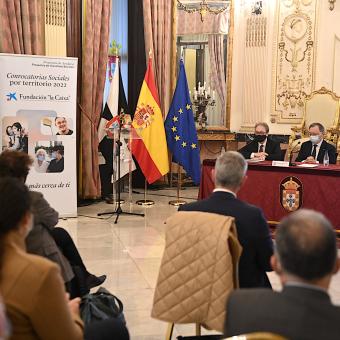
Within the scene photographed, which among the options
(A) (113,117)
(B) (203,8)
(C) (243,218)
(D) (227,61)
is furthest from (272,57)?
(C) (243,218)

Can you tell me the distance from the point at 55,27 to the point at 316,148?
365 centimetres

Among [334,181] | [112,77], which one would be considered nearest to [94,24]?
[112,77]

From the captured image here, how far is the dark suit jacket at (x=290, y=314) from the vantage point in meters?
1.48

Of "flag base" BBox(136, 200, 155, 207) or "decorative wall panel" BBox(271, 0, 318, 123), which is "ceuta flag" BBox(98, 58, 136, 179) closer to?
"flag base" BBox(136, 200, 155, 207)

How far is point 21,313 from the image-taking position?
176 centimetres

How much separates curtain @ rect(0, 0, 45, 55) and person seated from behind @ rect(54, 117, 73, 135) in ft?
3.34

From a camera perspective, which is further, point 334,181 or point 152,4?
point 152,4

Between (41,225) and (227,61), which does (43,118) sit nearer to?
(41,225)

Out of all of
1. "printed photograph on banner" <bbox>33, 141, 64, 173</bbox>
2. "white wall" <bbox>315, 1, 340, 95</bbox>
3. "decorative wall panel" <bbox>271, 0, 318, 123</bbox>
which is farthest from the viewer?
"decorative wall panel" <bbox>271, 0, 318, 123</bbox>

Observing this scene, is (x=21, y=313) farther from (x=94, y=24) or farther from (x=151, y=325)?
(x=94, y=24)

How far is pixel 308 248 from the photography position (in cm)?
154

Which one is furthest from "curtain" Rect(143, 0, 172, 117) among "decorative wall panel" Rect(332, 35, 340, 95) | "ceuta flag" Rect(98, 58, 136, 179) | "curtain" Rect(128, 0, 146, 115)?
"decorative wall panel" Rect(332, 35, 340, 95)

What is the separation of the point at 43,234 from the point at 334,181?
12.0 feet

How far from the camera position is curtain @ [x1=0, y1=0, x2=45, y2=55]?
674 centimetres
